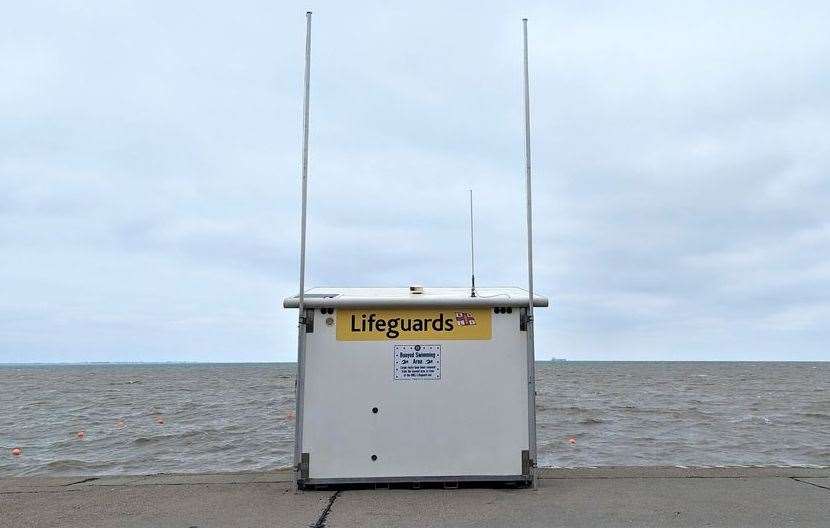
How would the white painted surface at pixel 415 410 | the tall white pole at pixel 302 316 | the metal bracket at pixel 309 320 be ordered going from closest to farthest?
the tall white pole at pixel 302 316
the white painted surface at pixel 415 410
the metal bracket at pixel 309 320

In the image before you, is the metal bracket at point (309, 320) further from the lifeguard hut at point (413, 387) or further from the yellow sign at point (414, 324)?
the yellow sign at point (414, 324)

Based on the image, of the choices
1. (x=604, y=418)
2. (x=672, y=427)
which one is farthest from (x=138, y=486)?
(x=604, y=418)

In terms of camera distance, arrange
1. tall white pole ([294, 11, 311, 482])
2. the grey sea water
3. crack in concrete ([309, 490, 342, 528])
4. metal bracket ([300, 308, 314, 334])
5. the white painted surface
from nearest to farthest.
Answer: crack in concrete ([309, 490, 342, 528]), tall white pole ([294, 11, 311, 482]), the white painted surface, metal bracket ([300, 308, 314, 334]), the grey sea water

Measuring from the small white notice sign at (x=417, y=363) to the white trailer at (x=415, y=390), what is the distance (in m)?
0.01

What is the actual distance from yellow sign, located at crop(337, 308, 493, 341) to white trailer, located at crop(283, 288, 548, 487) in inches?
0.4

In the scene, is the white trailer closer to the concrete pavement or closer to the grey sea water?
the concrete pavement

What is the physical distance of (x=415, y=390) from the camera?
732cm

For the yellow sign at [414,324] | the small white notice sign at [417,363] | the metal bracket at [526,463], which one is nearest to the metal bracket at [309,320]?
the yellow sign at [414,324]

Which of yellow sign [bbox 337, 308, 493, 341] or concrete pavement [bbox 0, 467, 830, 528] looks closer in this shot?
concrete pavement [bbox 0, 467, 830, 528]

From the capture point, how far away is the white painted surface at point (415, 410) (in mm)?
7223

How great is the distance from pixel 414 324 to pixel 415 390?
70cm

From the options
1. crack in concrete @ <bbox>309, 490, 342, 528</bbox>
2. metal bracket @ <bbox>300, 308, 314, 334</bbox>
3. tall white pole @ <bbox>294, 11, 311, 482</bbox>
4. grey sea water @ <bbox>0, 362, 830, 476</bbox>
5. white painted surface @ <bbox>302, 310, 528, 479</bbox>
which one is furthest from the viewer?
grey sea water @ <bbox>0, 362, 830, 476</bbox>

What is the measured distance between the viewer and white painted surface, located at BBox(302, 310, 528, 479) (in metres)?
7.22

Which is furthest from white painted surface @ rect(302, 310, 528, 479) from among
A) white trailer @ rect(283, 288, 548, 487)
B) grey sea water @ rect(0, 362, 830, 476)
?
grey sea water @ rect(0, 362, 830, 476)
